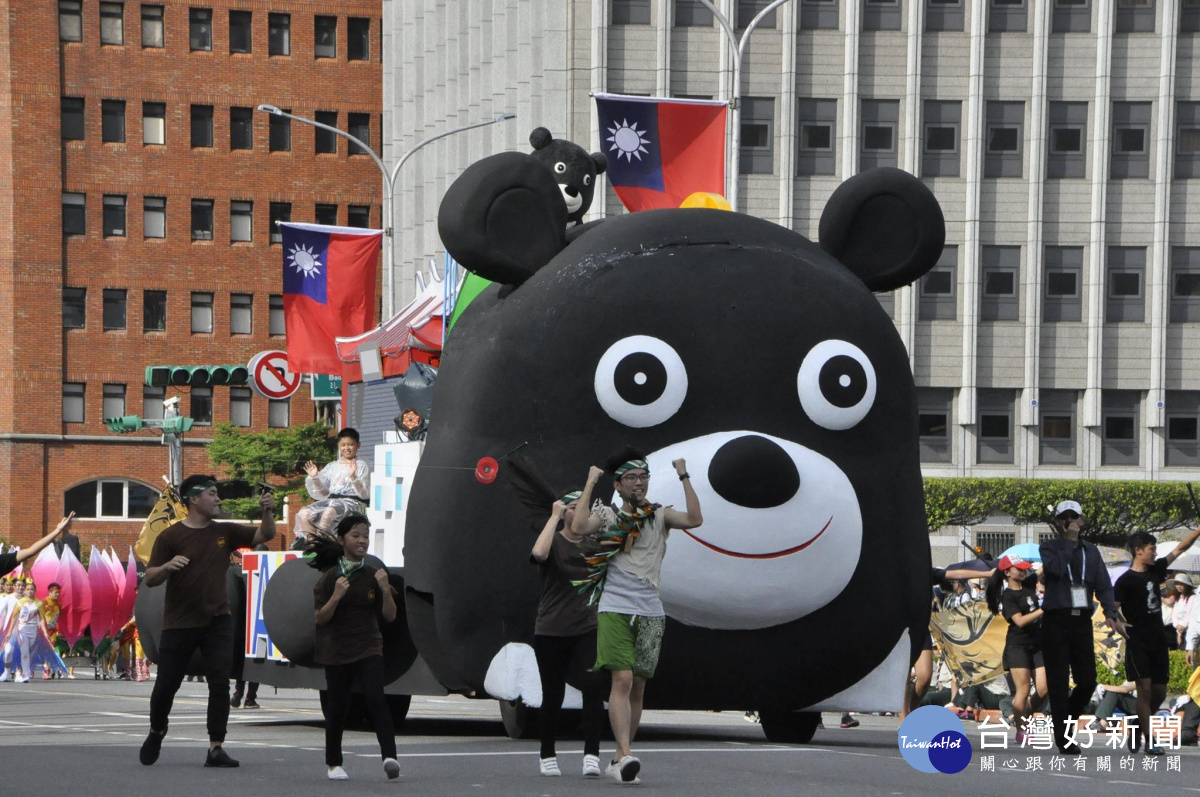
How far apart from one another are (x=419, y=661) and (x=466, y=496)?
1770 mm

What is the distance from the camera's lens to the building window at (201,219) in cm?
7031

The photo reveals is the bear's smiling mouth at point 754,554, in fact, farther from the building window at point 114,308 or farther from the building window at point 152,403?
the building window at point 114,308

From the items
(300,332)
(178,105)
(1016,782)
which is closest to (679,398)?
(1016,782)

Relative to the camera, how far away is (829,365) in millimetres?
12672

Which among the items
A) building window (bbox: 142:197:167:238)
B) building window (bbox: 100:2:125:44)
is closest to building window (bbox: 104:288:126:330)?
building window (bbox: 142:197:167:238)

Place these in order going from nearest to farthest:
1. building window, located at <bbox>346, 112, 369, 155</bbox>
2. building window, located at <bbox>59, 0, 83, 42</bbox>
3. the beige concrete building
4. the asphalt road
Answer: the asphalt road, the beige concrete building, building window, located at <bbox>59, 0, 83, 42</bbox>, building window, located at <bbox>346, 112, 369, 155</bbox>

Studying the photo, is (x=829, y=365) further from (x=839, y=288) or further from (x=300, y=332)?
(x=300, y=332)

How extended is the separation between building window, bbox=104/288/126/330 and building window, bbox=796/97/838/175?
86.6 ft

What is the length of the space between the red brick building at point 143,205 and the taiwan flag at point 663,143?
5006 cm

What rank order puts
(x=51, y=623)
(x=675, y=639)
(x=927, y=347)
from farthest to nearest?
(x=927, y=347)
(x=51, y=623)
(x=675, y=639)

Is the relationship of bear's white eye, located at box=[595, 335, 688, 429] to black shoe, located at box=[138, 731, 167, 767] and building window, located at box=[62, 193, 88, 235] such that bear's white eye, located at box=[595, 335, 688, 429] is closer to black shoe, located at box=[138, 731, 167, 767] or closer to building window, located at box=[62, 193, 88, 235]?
black shoe, located at box=[138, 731, 167, 767]

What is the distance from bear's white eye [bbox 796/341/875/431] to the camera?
41.4 ft

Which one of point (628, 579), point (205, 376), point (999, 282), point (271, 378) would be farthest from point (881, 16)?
point (628, 579)

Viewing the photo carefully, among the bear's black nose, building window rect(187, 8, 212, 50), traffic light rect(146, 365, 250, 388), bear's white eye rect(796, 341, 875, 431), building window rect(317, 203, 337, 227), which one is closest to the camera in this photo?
the bear's black nose
